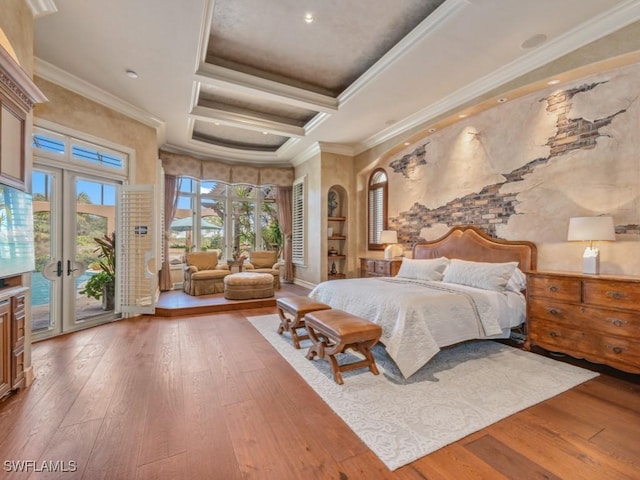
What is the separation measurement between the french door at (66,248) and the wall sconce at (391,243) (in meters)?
4.84

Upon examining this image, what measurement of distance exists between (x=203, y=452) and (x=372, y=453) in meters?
1.00

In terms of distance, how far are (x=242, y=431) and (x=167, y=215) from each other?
6.23 m

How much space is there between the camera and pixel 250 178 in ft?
27.0

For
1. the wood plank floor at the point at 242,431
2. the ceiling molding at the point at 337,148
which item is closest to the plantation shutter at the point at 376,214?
the ceiling molding at the point at 337,148

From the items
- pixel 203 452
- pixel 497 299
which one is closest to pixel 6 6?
pixel 203 452

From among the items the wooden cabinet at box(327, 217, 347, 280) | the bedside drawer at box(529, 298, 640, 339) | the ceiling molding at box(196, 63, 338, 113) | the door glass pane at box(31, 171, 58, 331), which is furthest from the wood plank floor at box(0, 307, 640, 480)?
the wooden cabinet at box(327, 217, 347, 280)

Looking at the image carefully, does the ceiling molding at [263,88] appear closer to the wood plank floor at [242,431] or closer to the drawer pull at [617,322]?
the wood plank floor at [242,431]

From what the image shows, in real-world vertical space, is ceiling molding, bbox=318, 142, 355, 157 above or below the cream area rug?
above

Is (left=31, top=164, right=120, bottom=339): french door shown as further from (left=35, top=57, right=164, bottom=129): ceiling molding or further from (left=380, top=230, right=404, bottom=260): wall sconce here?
(left=380, top=230, right=404, bottom=260): wall sconce

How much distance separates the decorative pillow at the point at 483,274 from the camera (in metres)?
3.62

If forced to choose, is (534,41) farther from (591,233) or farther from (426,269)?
(426,269)

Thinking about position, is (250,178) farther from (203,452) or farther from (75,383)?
(203,452)

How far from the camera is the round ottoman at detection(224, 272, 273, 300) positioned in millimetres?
5727

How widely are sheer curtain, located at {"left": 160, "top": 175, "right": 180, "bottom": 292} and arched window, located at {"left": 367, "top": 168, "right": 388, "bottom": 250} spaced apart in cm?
464
